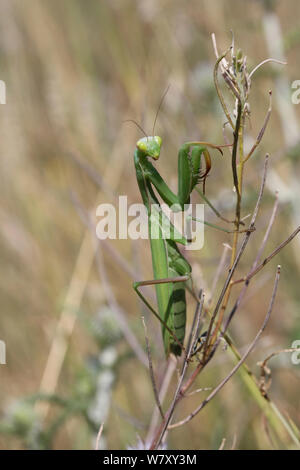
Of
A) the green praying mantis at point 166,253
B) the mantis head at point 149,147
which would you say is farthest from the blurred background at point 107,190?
the mantis head at point 149,147

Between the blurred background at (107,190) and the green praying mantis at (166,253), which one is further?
the blurred background at (107,190)

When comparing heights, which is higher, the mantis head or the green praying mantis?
the mantis head

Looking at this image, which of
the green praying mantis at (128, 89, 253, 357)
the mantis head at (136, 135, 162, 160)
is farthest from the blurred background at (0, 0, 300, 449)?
the mantis head at (136, 135, 162, 160)

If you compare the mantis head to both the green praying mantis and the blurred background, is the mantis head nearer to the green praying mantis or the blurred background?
the green praying mantis

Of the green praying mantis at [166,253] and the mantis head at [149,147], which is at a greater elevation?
the mantis head at [149,147]

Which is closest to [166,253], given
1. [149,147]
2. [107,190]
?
[149,147]

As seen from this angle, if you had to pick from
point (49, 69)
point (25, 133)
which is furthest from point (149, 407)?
point (49, 69)

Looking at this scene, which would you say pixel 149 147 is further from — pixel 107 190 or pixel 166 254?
pixel 107 190

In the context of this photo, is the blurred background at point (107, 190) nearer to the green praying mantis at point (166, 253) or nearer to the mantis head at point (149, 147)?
the green praying mantis at point (166, 253)
